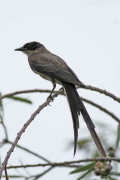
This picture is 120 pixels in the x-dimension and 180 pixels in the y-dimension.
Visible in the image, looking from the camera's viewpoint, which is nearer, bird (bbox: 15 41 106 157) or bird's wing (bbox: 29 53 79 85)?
bird (bbox: 15 41 106 157)

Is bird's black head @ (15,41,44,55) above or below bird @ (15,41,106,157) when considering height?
above

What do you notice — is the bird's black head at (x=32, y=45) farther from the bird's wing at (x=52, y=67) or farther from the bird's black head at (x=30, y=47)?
the bird's wing at (x=52, y=67)

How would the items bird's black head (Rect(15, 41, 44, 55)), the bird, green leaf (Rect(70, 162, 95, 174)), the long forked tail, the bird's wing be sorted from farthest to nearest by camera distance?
bird's black head (Rect(15, 41, 44, 55)), the bird's wing, the bird, the long forked tail, green leaf (Rect(70, 162, 95, 174))

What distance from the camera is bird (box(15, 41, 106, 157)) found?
11.4ft

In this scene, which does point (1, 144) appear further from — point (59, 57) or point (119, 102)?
point (59, 57)

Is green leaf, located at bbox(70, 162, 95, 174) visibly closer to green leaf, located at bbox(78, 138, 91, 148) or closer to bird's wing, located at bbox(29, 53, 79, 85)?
green leaf, located at bbox(78, 138, 91, 148)

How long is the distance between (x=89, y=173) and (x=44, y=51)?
3119 millimetres

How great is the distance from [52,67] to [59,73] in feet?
0.85

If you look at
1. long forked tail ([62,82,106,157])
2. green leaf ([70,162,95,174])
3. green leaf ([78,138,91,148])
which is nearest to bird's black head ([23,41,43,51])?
long forked tail ([62,82,106,157])

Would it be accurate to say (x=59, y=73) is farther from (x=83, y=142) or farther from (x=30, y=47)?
(x=30, y=47)

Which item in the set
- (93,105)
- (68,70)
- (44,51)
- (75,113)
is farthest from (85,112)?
(44,51)

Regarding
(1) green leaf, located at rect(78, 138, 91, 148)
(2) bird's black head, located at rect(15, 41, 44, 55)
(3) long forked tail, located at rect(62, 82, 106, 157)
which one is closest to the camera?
(3) long forked tail, located at rect(62, 82, 106, 157)

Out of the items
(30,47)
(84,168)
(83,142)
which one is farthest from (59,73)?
(84,168)

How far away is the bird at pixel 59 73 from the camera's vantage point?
3467 mm
